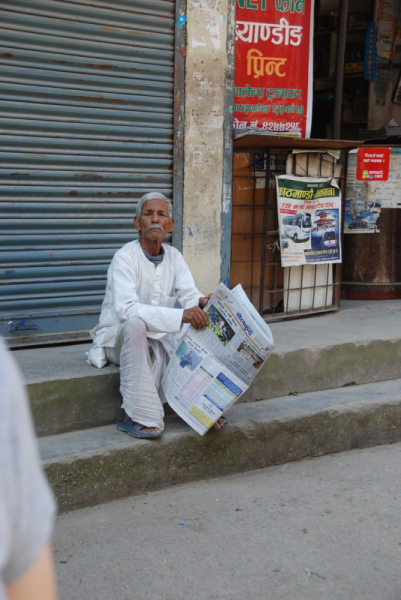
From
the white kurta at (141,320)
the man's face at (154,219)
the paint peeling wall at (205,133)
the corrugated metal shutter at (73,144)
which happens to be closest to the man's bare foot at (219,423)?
the white kurta at (141,320)

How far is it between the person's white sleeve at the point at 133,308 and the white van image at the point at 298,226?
2015mm

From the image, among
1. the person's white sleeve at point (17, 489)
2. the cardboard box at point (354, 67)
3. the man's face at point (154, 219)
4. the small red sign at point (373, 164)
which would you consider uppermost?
the cardboard box at point (354, 67)

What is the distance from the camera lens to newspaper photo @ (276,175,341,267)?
197 inches

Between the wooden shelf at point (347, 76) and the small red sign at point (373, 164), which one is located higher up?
the wooden shelf at point (347, 76)

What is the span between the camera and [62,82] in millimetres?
4023

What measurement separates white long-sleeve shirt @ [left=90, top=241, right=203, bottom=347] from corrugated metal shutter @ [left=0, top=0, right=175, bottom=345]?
0.70m

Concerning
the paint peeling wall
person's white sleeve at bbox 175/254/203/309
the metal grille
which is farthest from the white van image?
person's white sleeve at bbox 175/254/203/309

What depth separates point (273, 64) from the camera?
5090mm

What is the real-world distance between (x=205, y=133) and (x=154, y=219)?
59.5 inches

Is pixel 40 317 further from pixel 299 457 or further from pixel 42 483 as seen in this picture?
pixel 42 483

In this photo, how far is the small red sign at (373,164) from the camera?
562 cm

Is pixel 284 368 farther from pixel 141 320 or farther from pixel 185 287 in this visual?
pixel 141 320

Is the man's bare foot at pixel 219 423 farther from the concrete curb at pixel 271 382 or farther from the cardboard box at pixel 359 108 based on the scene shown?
the cardboard box at pixel 359 108

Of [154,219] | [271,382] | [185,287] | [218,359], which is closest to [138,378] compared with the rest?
[218,359]
